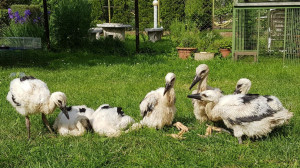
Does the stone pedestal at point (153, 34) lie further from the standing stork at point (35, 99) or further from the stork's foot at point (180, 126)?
the standing stork at point (35, 99)

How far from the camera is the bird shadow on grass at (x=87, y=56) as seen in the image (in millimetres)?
12062

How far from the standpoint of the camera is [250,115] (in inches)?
185

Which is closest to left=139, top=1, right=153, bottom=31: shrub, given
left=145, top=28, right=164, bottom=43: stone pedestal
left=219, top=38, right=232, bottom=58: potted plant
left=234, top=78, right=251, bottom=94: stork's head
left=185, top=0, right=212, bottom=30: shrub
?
left=185, top=0, right=212, bottom=30: shrub

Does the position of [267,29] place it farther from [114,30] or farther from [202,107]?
[114,30]

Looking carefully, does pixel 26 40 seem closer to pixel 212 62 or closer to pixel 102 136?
pixel 212 62

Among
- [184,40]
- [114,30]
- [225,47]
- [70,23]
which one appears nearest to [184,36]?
[184,40]

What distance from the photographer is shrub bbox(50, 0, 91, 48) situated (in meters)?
14.7

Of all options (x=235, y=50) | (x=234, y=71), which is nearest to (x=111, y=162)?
(x=234, y=71)

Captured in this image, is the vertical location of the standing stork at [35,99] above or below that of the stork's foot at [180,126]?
above

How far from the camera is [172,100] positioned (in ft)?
17.4

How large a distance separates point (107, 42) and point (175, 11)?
26.4 ft

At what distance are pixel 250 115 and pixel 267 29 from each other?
887 centimetres

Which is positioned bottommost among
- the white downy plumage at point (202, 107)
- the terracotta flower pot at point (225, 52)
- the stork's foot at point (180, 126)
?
the stork's foot at point (180, 126)

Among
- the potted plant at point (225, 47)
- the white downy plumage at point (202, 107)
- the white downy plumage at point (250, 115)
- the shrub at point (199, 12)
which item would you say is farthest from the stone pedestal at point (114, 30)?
the white downy plumage at point (250, 115)
